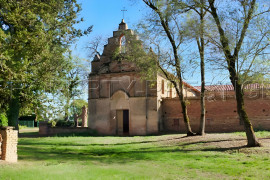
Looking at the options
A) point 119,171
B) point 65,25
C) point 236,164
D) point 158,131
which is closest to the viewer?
point 119,171

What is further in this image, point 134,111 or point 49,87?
point 134,111

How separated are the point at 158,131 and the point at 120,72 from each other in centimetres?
740

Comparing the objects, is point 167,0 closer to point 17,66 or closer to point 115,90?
point 17,66

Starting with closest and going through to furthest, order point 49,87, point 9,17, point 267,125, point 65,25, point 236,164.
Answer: point 236,164, point 9,17, point 65,25, point 49,87, point 267,125

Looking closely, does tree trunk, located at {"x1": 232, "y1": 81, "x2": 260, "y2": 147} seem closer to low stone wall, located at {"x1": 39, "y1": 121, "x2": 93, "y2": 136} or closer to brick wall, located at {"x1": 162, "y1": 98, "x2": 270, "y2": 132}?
brick wall, located at {"x1": 162, "y1": 98, "x2": 270, "y2": 132}

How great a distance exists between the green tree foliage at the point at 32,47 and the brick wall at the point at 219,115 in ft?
45.9

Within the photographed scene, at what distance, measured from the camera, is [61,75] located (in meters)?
17.5

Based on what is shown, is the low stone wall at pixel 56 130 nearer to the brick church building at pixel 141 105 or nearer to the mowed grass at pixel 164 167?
the brick church building at pixel 141 105

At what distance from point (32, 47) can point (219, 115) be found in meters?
19.6

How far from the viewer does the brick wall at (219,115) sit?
1010 inches

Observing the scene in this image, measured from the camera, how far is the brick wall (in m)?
25.7

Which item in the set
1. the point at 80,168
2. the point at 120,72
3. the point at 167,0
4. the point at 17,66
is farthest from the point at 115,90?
the point at 80,168

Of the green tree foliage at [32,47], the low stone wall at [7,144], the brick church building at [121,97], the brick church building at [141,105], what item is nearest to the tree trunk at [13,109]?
the green tree foliage at [32,47]

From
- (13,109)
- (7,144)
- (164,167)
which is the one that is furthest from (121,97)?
(7,144)
